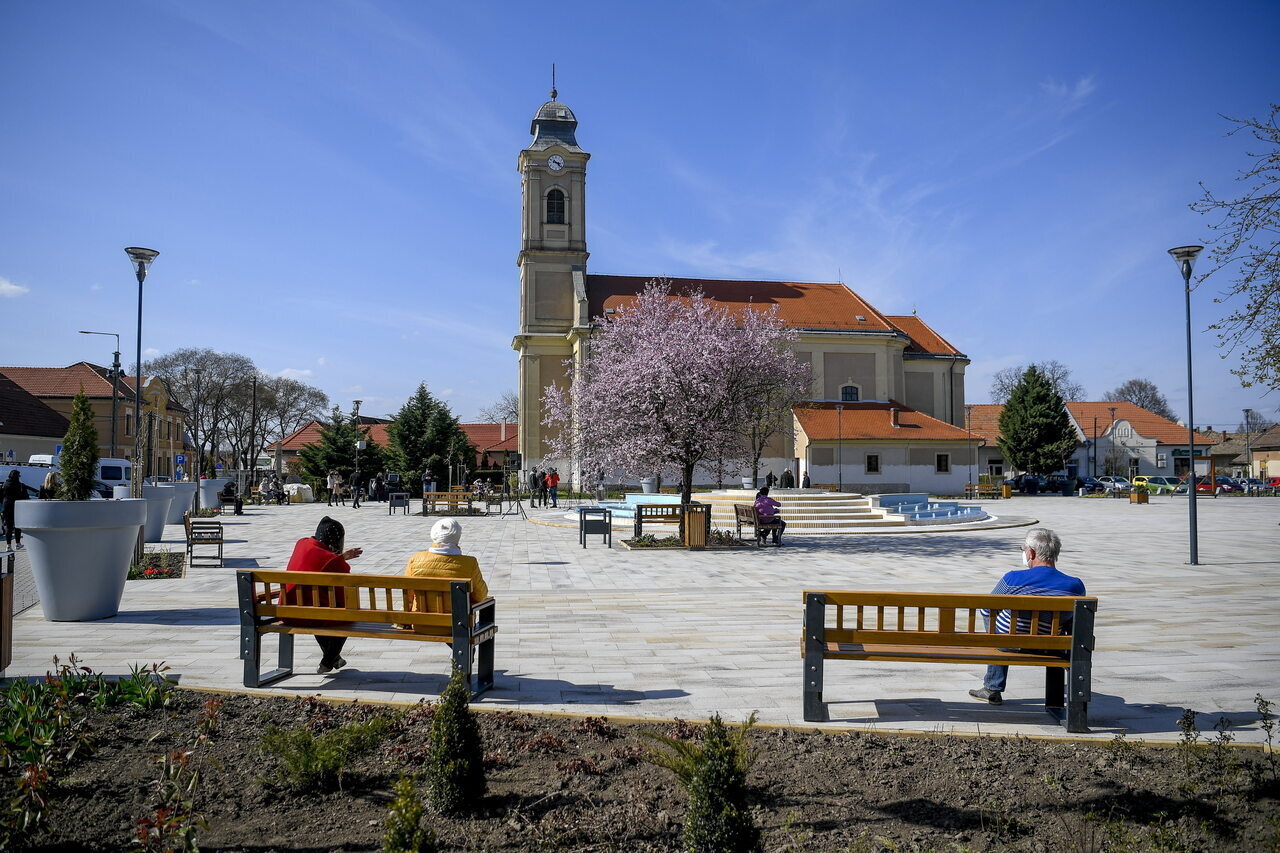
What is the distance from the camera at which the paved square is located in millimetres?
5797

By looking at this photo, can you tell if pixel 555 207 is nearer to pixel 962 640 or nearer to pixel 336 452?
pixel 336 452

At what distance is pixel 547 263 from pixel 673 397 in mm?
33880

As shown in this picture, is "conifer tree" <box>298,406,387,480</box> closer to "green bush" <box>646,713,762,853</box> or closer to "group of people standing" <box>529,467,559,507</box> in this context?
"group of people standing" <box>529,467,559,507</box>

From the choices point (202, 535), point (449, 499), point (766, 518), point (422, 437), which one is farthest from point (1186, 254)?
point (422, 437)

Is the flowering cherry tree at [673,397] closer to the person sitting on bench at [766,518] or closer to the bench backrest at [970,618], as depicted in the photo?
the person sitting on bench at [766,518]

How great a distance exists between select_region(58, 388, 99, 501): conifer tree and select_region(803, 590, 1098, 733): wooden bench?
7.84m

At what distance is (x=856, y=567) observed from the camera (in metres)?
15.3

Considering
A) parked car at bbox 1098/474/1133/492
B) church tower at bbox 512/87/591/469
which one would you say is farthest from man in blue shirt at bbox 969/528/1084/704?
parked car at bbox 1098/474/1133/492

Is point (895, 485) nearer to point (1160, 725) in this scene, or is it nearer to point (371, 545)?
Answer: point (371, 545)


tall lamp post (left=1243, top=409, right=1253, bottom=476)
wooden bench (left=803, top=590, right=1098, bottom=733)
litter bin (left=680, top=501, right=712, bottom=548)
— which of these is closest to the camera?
wooden bench (left=803, top=590, right=1098, bottom=733)

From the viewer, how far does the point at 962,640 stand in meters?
5.38

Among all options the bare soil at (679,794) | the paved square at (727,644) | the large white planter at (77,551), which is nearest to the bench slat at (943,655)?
the paved square at (727,644)

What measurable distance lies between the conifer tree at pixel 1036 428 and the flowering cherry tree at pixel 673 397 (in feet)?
140

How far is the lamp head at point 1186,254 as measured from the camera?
15.3 m
